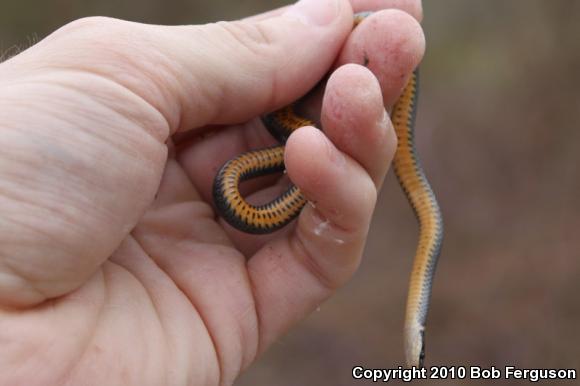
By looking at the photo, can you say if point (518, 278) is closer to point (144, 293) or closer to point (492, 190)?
point (492, 190)

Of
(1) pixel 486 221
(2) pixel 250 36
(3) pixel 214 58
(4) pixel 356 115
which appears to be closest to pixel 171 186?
(3) pixel 214 58

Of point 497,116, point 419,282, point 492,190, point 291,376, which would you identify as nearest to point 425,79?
point 497,116

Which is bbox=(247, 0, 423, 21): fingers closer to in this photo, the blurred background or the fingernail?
the fingernail

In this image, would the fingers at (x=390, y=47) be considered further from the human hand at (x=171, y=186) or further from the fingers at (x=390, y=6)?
the fingers at (x=390, y=6)

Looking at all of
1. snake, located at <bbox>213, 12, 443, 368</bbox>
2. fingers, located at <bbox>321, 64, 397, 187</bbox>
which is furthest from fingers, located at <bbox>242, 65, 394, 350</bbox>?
snake, located at <bbox>213, 12, 443, 368</bbox>

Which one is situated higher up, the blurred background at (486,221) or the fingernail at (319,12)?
the fingernail at (319,12)

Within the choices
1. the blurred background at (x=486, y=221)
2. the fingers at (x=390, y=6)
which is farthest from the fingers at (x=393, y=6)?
the blurred background at (x=486, y=221)
